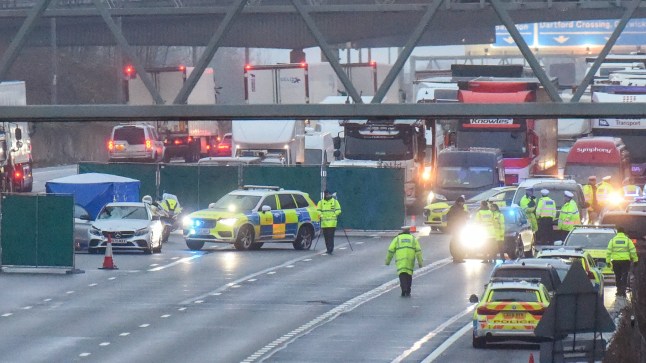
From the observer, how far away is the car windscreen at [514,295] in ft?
86.4

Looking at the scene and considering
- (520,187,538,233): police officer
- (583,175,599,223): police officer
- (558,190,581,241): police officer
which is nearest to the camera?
(520,187,538,233): police officer

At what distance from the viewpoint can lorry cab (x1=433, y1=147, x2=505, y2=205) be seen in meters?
51.1

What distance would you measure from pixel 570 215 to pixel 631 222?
14.5 ft

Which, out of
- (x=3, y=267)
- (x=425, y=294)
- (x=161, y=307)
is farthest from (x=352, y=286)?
(x=3, y=267)

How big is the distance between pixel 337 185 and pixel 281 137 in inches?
475

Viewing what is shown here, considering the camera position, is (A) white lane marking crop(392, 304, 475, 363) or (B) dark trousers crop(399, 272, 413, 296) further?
(B) dark trousers crop(399, 272, 413, 296)

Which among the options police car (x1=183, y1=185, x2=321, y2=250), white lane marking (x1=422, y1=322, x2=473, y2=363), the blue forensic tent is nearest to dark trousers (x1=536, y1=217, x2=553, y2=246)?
police car (x1=183, y1=185, x2=321, y2=250)

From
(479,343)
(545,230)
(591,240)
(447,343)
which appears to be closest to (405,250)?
(591,240)

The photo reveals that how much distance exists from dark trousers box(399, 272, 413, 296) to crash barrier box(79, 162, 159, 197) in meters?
18.7

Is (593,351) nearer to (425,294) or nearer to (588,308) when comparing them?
(588,308)

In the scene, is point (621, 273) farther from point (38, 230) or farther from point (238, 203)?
point (38, 230)

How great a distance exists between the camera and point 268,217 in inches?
1687

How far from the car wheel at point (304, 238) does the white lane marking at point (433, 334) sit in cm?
1233

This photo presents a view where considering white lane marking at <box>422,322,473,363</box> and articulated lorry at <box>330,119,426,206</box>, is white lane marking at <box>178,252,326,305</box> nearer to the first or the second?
→ white lane marking at <box>422,322,473,363</box>
